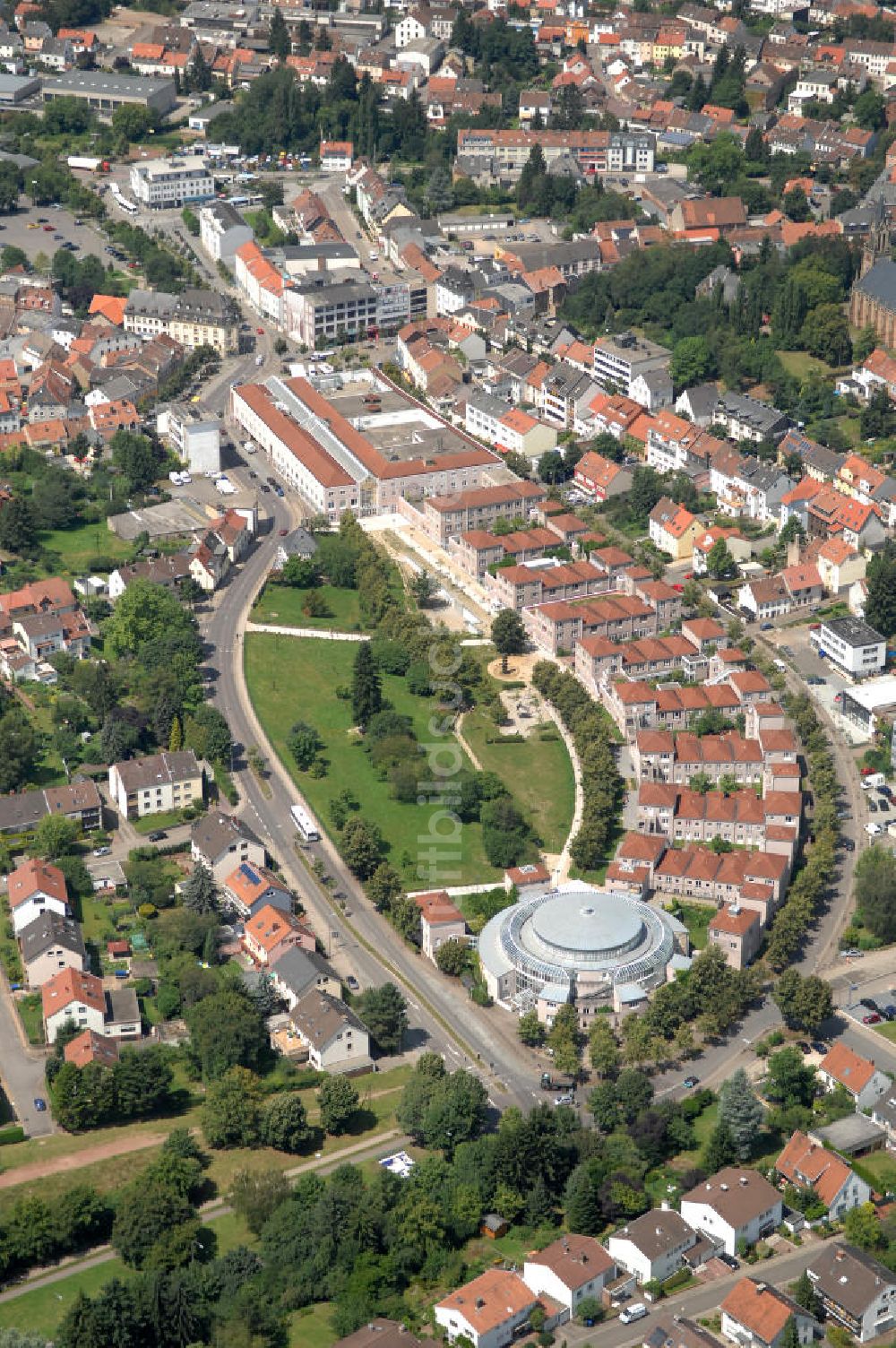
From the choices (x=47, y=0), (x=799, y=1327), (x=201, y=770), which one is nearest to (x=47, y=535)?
(x=201, y=770)

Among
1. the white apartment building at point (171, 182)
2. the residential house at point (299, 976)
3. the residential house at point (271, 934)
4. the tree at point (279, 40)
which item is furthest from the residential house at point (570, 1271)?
the tree at point (279, 40)

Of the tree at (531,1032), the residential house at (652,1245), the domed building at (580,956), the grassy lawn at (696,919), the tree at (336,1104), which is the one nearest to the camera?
the residential house at (652,1245)

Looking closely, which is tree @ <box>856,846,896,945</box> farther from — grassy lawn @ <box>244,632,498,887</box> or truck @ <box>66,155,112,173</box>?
truck @ <box>66,155,112,173</box>

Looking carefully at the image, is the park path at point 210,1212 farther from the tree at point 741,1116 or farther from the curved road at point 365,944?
the tree at point 741,1116

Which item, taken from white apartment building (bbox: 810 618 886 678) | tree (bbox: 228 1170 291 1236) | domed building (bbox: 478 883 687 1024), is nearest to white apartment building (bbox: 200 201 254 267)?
white apartment building (bbox: 810 618 886 678)

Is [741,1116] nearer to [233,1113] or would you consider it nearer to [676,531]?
[233,1113]

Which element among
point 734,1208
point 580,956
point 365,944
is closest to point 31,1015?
Answer: point 365,944

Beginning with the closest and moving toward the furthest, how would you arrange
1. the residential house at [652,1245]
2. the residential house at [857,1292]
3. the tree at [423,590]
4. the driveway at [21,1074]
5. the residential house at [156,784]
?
the residential house at [857,1292]
the residential house at [652,1245]
the driveway at [21,1074]
the residential house at [156,784]
the tree at [423,590]
